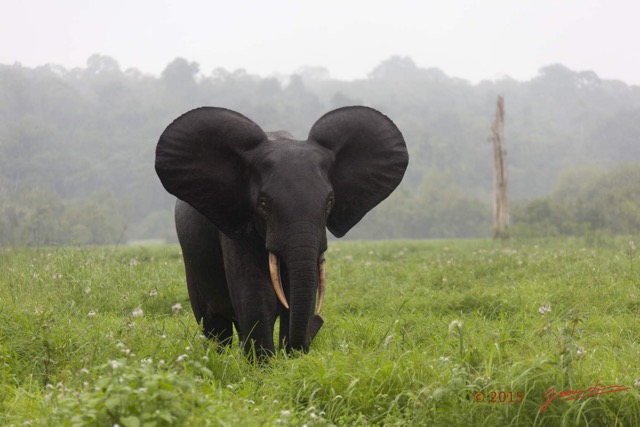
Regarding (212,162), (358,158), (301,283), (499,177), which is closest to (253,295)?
(301,283)

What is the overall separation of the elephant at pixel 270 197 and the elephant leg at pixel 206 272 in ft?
0.04

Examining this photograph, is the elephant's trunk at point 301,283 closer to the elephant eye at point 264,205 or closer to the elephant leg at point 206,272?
the elephant eye at point 264,205

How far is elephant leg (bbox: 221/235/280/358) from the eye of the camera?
539cm

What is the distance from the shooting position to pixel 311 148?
17.6ft

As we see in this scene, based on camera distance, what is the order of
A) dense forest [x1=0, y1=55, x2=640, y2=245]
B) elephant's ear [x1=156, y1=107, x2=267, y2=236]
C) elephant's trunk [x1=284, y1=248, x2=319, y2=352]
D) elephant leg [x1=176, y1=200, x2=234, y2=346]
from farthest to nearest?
dense forest [x1=0, y1=55, x2=640, y2=245]
elephant leg [x1=176, y1=200, x2=234, y2=346]
elephant's ear [x1=156, y1=107, x2=267, y2=236]
elephant's trunk [x1=284, y1=248, x2=319, y2=352]

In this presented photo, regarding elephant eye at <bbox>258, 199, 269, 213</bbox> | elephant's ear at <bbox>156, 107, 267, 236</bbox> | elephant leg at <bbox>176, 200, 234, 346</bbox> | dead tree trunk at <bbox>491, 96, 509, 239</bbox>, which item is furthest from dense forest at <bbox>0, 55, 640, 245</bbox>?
elephant eye at <bbox>258, 199, 269, 213</bbox>

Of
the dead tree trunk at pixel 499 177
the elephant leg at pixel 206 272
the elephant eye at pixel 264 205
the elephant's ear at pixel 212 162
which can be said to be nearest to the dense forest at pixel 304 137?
the dead tree trunk at pixel 499 177

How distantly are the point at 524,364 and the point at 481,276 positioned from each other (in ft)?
23.7

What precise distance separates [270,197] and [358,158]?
43.9 inches

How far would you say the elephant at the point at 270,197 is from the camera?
4961mm

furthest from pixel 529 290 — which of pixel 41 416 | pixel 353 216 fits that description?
pixel 41 416

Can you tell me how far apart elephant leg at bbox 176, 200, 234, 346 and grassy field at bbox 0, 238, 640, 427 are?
0.98ft

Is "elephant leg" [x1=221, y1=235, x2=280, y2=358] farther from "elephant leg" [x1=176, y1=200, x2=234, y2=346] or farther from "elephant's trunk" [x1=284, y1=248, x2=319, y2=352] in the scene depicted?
"elephant leg" [x1=176, y1=200, x2=234, y2=346]

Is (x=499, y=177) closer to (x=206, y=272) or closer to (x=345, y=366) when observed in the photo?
(x=206, y=272)
